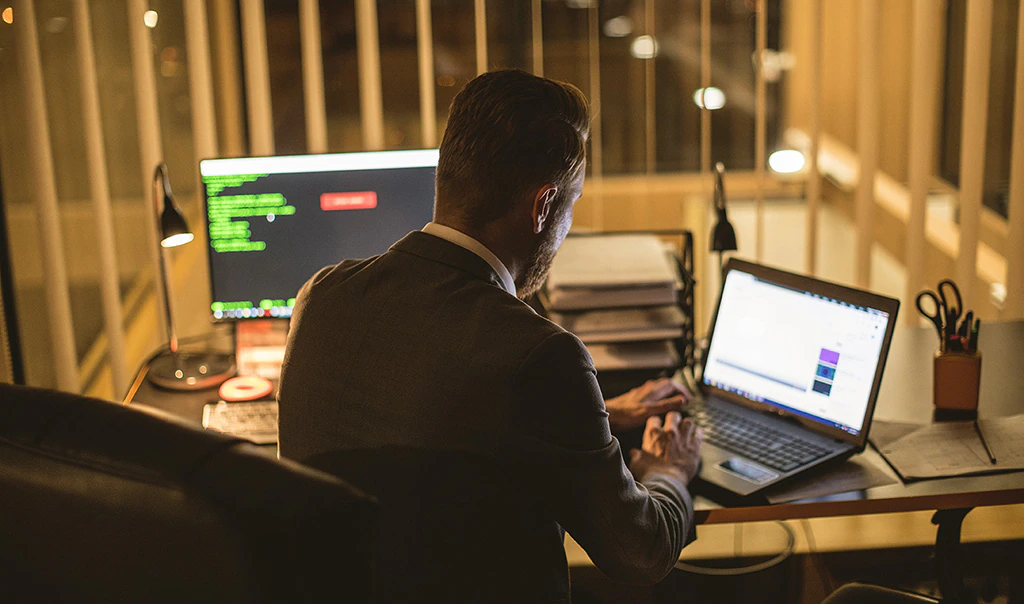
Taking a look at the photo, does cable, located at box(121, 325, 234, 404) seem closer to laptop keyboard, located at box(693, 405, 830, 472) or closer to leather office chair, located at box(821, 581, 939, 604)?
laptop keyboard, located at box(693, 405, 830, 472)

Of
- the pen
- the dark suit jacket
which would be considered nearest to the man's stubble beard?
the dark suit jacket

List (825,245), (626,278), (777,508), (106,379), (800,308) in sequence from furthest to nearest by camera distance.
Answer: (825,245) < (106,379) < (626,278) < (800,308) < (777,508)

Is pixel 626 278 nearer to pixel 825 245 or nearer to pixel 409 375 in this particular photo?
pixel 409 375

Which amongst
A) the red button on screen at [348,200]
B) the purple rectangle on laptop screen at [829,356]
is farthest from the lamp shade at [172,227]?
the purple rectangle on laptop screen at [829,356]

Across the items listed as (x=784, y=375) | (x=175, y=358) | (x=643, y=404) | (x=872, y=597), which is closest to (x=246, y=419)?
(x=175, y=358)

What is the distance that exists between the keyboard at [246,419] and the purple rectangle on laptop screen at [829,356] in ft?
3.29

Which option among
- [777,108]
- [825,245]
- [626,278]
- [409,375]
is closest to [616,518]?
[409,375]

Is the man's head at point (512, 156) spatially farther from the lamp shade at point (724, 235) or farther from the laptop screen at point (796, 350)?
the lamp shade at point (724, 235)

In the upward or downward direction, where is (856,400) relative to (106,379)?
upward

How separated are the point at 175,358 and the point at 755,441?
1.26 m

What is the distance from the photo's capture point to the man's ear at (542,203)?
127 centimetres

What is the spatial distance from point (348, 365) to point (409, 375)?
3.8 inches

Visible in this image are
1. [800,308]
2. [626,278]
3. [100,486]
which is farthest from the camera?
[626,278]

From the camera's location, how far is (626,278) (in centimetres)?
192
